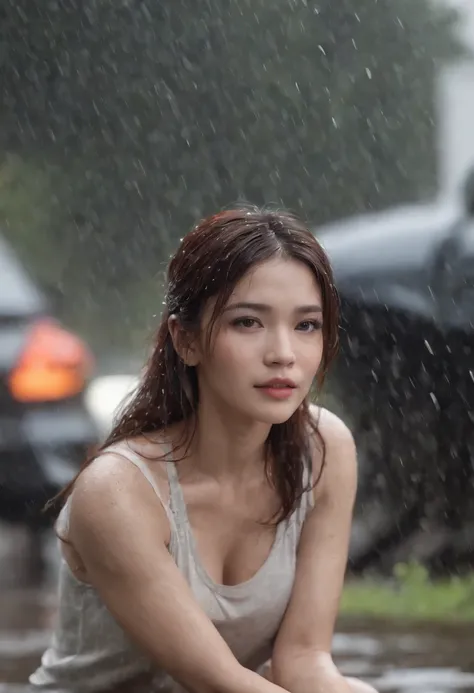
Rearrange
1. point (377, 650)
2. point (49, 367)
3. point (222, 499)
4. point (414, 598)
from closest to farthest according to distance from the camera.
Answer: point (222, 499), point (377, 650), point (414, 598), point (49, 367)

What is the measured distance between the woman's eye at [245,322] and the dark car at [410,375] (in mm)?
2158

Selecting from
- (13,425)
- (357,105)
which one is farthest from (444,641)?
(357,105)

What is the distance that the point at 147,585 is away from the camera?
271 cm

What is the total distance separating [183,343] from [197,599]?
42cm

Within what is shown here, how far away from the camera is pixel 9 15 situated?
10.7 m

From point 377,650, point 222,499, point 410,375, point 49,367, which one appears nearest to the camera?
point 222,499

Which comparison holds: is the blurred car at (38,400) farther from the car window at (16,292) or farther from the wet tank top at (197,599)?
the wet tank top at (197,599)

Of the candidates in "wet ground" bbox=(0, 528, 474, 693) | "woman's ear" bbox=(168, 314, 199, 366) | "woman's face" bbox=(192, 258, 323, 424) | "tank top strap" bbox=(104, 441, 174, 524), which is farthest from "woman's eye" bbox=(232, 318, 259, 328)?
"wet ground" bbox=(0, 528, 474, 693)

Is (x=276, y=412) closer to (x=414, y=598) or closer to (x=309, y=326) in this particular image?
(x=309, y=326)

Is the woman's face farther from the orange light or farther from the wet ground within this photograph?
the orange light

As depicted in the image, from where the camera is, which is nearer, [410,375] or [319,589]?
[319,589]

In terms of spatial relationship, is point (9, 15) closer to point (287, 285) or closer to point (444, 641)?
point (444, 641)

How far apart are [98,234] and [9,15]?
1538mm

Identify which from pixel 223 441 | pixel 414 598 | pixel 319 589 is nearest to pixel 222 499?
pixel 223 441
